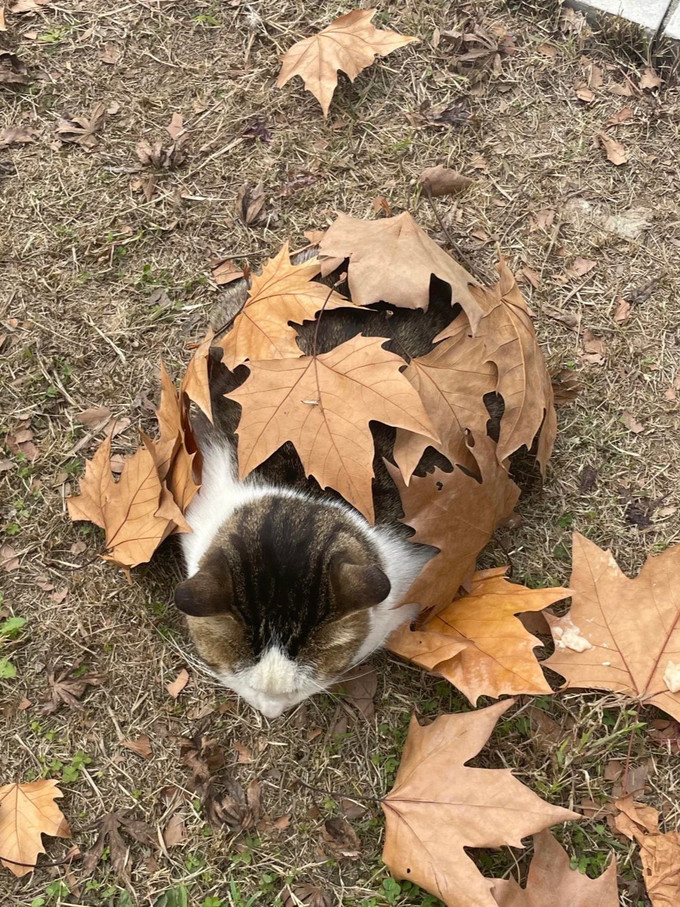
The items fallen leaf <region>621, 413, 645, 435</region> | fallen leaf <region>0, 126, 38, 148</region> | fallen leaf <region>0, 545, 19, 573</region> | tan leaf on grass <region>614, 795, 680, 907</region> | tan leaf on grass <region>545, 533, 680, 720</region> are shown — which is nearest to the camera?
tan leaf on grass <region>614, 795, 680, 907</region>

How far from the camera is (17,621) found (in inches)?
105

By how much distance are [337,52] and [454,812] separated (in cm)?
308

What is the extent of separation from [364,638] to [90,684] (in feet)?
3.41

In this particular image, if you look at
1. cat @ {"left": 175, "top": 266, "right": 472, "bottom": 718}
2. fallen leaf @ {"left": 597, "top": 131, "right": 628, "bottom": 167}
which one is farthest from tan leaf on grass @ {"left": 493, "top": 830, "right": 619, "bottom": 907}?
fallen leaf @ {"left": 597, "top": 131, "right": 628, "bottom": 167}

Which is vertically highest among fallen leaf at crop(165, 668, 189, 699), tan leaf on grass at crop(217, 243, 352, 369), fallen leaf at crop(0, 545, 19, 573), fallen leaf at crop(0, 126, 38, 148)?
A: tan leaf on grass at crop(217, 243, 352, 369)

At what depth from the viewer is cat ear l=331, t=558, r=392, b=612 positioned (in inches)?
77.9

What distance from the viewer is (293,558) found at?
2123 millimetres

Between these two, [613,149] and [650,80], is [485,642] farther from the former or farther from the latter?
[650,80]

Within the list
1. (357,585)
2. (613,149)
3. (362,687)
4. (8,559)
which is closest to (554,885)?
(362,687)

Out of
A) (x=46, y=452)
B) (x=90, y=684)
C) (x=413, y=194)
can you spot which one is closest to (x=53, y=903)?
(x=90, y=684)

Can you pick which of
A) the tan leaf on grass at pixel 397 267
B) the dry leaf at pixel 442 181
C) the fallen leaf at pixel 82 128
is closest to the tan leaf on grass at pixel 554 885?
the tan leaf on grass at pixel 397 267

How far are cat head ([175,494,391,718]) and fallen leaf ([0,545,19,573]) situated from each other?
0.88 meters

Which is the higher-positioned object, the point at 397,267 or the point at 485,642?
the point at 397,267

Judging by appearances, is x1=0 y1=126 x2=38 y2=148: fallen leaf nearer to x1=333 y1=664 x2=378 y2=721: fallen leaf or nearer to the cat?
the cat
